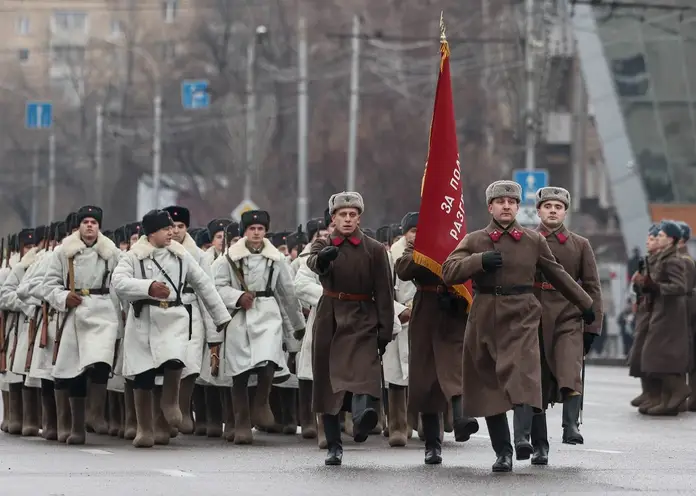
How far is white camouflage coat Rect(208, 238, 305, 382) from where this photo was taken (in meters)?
18.3

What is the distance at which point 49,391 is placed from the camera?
1894cm

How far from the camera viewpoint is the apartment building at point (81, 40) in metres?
81.5

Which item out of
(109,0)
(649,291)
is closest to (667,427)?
(649,291)

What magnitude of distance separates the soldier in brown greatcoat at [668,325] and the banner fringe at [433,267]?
788cm

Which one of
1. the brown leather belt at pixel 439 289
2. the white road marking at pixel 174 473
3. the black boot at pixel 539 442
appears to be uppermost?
the brown leather belt at pixel 439 289

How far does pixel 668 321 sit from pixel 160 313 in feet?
24.7

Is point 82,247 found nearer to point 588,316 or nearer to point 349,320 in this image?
point 349,320

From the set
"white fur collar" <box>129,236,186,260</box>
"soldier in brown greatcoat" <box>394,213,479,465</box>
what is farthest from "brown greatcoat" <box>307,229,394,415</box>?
"white fur collar" <box>129,236,186,260</box>

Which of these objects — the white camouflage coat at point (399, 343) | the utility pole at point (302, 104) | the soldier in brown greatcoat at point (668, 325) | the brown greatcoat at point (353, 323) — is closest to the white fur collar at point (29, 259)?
the white camouflage coat at point (399, 343)

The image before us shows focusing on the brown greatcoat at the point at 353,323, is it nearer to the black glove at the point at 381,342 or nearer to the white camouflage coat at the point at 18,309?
the black glove at the point at 381,342

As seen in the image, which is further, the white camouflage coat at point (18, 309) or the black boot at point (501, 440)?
the white camouflage coat at point (18, 309)

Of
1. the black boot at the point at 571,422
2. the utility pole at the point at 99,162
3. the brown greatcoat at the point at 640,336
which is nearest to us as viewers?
the black boot at the point at 571,422

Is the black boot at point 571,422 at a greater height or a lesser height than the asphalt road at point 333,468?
greater

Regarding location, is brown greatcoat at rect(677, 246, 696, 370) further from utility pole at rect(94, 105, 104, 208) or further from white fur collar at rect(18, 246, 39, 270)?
utility pole at rect(94, 105, 104, 208)
